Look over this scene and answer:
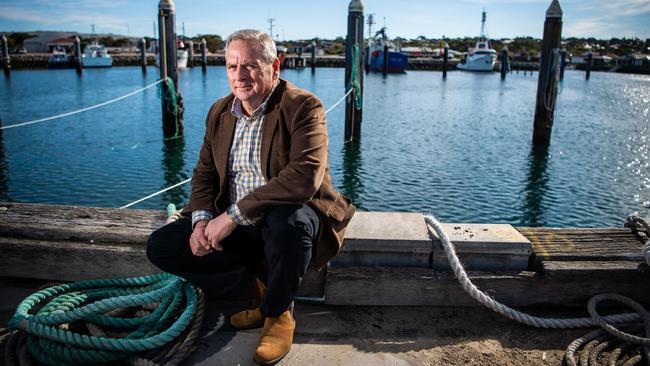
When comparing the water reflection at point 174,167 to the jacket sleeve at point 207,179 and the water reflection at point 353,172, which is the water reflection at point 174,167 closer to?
the water reflection at point 353,172

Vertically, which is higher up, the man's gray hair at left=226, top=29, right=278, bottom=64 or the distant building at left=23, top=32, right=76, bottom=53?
the distant building at left=23, top=32, right=76, bottom=53

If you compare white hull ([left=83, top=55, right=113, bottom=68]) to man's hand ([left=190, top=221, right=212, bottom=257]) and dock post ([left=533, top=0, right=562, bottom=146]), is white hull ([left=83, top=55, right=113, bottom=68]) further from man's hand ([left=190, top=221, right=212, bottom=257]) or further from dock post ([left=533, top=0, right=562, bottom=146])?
man's hand ([left=190, top=221, right=212, bottom=257])

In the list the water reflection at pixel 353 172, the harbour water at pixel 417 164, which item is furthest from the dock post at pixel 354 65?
the harbour water at pixel 417 164

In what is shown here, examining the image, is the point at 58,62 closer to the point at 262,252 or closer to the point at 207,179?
the point at 207,179

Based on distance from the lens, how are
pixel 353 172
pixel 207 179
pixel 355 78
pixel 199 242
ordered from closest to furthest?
pixel 199 242 < pixel 207 179 < pixel 353 172 < pixel 355 78

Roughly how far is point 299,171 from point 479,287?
140 centimetres

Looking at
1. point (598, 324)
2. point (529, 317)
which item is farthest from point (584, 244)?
point (529, 317)

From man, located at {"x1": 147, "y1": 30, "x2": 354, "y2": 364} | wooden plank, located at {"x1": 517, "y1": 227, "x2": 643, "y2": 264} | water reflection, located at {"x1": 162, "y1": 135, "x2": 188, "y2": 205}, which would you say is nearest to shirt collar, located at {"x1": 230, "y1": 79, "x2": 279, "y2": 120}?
man, located at {"x1": 147, "y1": 30, "x2": 354, "y2": 364}

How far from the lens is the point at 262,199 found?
2.42 m

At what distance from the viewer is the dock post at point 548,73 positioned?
37.2 feet

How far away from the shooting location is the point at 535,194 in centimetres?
977

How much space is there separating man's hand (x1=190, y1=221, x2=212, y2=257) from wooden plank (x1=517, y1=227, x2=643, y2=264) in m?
2.00

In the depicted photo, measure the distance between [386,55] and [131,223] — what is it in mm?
56134

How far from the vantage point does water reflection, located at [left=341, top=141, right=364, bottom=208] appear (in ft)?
31.2
